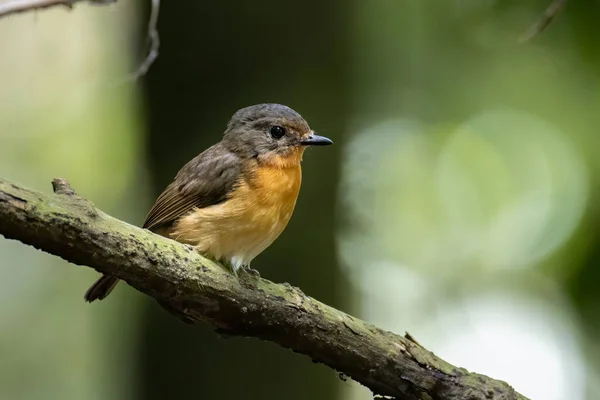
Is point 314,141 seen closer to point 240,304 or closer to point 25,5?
point 240,304

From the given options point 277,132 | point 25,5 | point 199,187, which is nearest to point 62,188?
point 25,5

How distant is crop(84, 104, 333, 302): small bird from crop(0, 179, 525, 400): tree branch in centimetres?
33

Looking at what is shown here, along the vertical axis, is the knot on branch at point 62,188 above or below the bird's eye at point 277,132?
below

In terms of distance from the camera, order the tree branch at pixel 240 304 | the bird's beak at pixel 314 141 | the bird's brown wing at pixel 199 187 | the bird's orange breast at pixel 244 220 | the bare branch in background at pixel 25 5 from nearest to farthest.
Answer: the tree branch at pixel 240 304 → the bare branch in background at pixel 25 5 → the bird's orange breast at pixel 244 220 → the bird's brown wing at pixel 199 187 → the bird's beak at pixel 314 141

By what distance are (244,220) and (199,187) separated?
312 millimetres

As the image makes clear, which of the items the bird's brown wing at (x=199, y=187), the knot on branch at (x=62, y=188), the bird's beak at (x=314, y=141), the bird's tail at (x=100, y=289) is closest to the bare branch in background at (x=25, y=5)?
the knot on branch at (x=62, y=188)

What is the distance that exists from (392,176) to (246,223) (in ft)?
10.9

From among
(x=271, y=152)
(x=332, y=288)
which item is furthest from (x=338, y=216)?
(x=271, y=152)

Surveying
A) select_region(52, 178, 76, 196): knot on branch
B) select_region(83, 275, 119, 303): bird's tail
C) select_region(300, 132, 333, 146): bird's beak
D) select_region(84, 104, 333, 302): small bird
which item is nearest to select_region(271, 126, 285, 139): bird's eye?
select_region(84, 104, 333, 302): small bird

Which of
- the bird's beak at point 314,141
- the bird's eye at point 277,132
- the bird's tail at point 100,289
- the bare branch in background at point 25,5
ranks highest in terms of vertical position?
the bird's beak at point 314,141

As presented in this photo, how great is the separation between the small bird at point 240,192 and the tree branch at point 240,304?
33 centimetres

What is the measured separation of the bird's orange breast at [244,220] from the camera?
2.77 m

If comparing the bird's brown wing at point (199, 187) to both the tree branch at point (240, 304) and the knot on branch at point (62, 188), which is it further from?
the knot on branch at point (62, 188)

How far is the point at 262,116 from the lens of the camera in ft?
10.6
